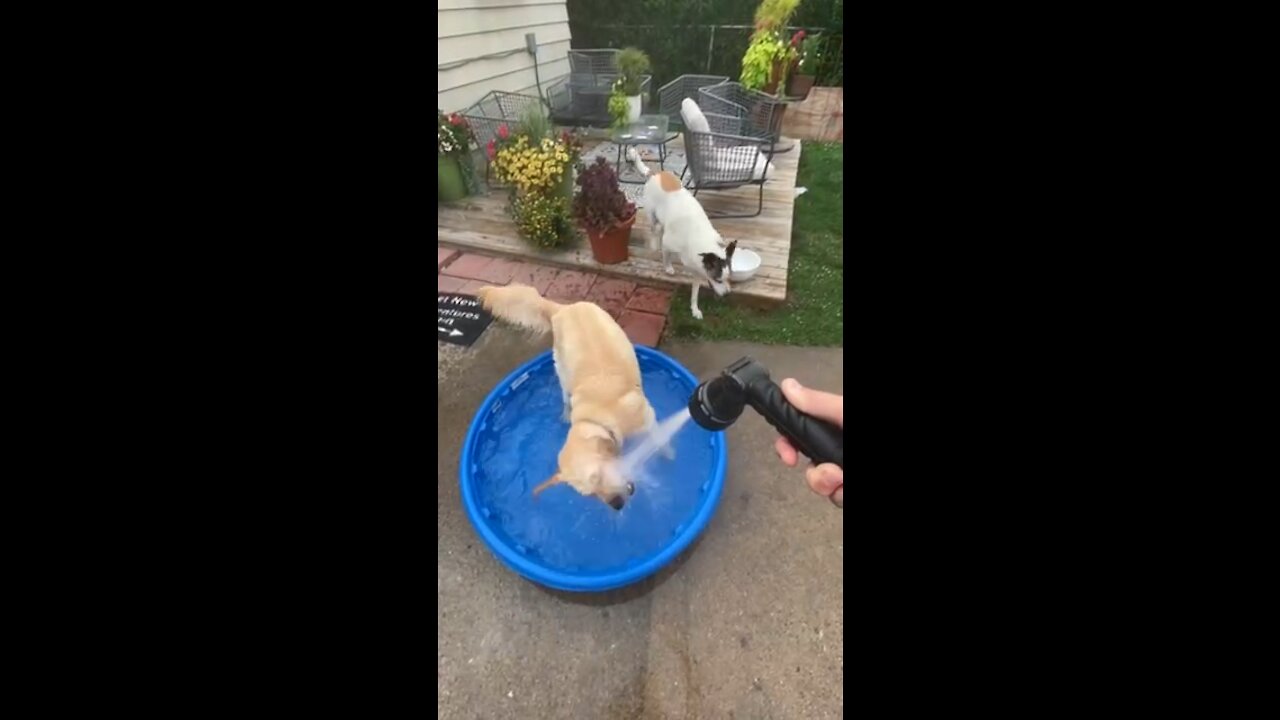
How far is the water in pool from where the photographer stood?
3.22 meters

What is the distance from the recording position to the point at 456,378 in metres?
4.25

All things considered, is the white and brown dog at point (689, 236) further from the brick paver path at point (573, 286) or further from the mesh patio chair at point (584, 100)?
the mesh patio chair at point (584, 100)

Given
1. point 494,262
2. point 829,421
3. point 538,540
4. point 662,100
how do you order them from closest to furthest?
point 829,421 → point 538,540 → point 494,262 → point 662,100

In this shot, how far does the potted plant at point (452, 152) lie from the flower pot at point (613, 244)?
6.99 feet

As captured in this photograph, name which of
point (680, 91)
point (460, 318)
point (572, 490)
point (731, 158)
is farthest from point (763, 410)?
point (680, 91)

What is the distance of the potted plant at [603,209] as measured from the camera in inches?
187

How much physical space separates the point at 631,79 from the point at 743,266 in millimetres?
4205

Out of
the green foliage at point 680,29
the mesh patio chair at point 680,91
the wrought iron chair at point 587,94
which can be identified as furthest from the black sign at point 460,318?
the green foliage at point 680,29

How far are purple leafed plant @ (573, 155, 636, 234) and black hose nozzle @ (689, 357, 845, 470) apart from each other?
115 inches

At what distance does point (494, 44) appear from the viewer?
7.10 metres
